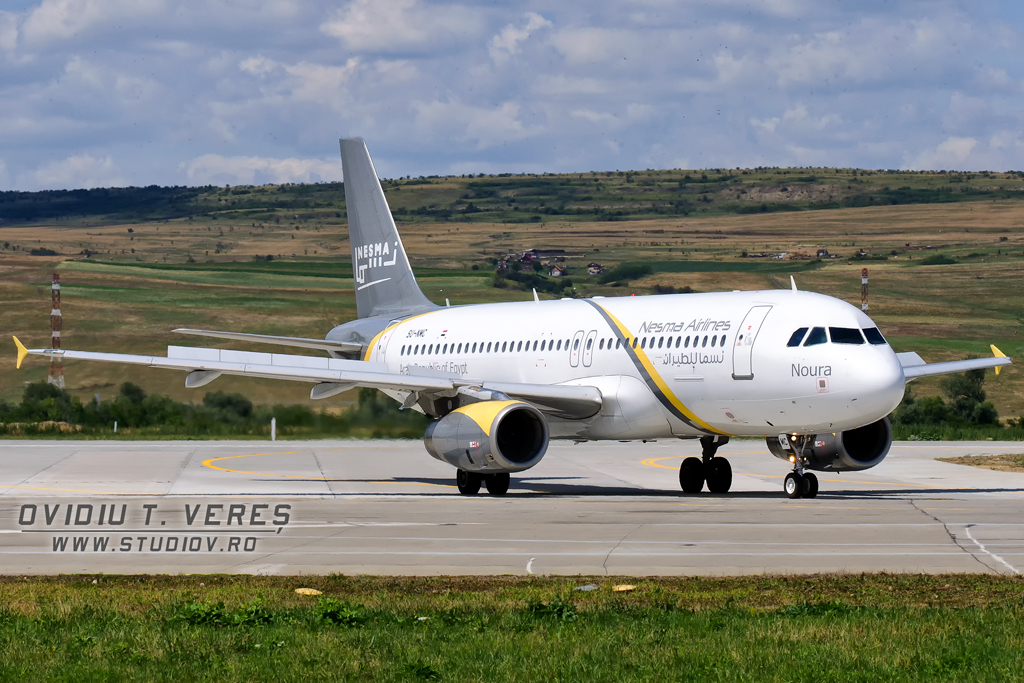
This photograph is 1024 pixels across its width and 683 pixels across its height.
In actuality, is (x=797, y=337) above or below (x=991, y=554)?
above

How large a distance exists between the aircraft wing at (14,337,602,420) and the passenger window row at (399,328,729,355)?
1.25 meters

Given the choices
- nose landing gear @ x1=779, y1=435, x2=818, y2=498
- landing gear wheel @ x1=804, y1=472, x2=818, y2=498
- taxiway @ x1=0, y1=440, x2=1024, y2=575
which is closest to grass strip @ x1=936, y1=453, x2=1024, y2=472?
taxiway @ x1=0, y1=440, x2=1024, y2=575

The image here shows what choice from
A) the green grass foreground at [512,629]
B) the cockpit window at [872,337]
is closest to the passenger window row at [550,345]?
the cockpit window at [872,337]

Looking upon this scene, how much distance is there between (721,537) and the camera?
1962 cm

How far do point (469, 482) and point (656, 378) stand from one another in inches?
184

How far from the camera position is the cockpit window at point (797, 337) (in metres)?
26.4

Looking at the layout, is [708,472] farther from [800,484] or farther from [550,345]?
[550,345]

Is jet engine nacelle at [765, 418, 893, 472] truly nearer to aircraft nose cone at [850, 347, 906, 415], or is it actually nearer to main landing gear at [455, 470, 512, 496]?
aircraft nose cone at [850, 347, 906, 415]

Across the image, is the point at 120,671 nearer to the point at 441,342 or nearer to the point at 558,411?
the point at 558,411

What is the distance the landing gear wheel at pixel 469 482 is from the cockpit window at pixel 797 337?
746 centimetres

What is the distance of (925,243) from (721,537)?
150 m

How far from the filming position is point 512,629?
1226cm

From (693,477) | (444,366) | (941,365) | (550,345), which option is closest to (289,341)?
(444,366)

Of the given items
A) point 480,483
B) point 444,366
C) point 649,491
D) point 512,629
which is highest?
point 444,366
